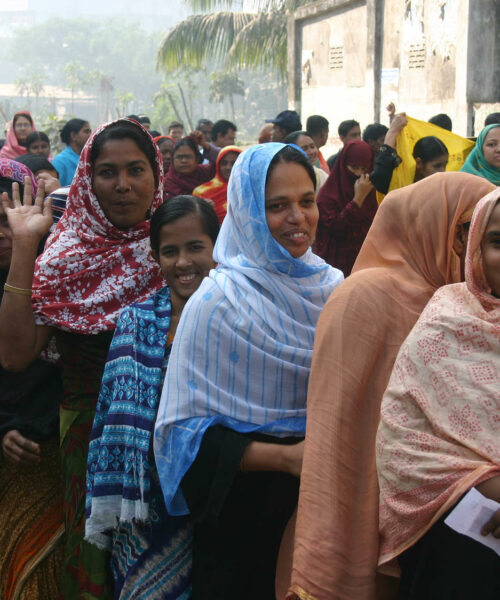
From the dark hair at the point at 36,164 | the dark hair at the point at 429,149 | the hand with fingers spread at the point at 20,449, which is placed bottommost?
the hand with fingers spread at the point at 20,449

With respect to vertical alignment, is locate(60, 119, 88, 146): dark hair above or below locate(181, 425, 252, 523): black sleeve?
above

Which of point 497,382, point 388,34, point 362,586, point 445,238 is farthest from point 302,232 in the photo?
point 388,34

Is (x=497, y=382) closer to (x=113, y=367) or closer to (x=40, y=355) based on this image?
(x=113, y=367)

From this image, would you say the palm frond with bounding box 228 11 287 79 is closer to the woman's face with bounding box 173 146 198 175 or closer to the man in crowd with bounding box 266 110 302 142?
the man in crowd with bounding box 266 110 302 142

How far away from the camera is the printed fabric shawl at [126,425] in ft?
7.39

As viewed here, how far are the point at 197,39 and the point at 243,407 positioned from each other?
21.3m

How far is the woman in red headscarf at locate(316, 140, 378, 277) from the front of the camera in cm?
573

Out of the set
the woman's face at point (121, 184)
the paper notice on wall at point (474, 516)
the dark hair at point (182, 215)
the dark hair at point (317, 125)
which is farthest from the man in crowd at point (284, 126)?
the paper notice on wall at point (474, 516)

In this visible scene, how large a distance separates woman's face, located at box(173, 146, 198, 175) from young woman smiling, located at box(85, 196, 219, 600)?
606 centimetres

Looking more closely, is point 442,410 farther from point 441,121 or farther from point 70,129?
point 441,121

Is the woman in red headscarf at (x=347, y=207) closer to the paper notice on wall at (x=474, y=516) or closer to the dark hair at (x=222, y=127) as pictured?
the paper notice on wall at (x=474, y=516)

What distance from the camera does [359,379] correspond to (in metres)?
1.93

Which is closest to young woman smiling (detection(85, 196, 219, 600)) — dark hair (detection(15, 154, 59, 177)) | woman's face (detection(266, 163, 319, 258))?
woman's face (detection(266, 163, 319, 258))

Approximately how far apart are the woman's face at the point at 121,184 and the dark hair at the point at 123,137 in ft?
0.05
